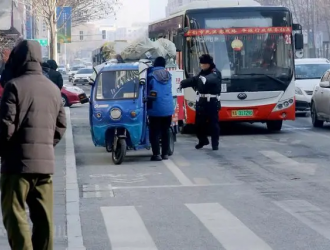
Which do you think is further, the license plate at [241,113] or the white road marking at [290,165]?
the license plate at [241,113]

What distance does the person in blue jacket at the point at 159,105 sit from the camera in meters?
15.9

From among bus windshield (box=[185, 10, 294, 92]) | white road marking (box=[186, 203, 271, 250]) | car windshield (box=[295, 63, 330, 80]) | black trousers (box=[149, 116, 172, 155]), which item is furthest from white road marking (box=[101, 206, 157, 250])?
car windshield (box=[295, 63, 330, 80])

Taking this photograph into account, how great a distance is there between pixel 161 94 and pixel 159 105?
196 millimetres

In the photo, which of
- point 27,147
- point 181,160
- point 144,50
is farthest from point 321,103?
point 27,147

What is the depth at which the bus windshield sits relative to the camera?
21438mm

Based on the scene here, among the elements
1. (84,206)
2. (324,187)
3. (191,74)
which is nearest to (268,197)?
(324,187)

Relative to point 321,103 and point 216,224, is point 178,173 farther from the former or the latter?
point 321,103

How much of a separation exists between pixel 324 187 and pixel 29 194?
6.53m

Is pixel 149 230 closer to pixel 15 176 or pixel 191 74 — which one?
pixel 15 176

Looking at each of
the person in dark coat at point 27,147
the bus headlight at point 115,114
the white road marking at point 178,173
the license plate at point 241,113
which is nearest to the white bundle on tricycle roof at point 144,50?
the license plate at point 241,113

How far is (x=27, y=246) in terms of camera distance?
22.8ft

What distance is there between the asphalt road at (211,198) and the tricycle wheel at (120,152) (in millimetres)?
159

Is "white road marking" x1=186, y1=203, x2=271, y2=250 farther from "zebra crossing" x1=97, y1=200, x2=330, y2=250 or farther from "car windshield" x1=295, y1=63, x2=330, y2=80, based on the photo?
"car windshield" x1=295, y1=63, x2=330, y2=80

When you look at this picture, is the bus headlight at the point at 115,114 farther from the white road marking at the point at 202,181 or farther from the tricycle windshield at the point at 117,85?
the white road marking at the point at 202,181
